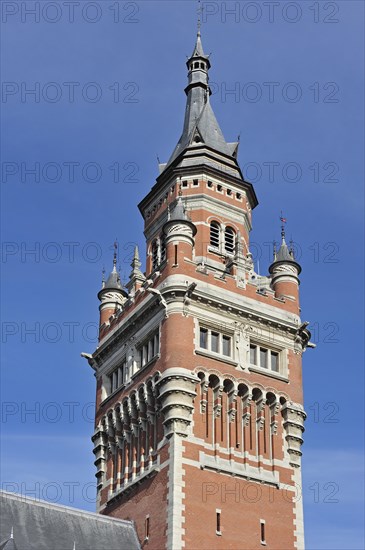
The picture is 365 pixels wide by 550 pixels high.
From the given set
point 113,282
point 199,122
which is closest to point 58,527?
point 113,282

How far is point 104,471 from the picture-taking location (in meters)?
58.1

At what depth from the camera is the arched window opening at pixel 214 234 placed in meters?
62.6

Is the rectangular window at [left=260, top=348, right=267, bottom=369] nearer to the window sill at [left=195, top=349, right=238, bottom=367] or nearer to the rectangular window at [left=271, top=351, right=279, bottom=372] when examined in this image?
the rectangular window at [left=271, top=351, right=279, bottom=372]

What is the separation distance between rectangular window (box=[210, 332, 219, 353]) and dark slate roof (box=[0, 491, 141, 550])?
31.9 feet

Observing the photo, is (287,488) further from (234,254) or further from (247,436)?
(234,254)

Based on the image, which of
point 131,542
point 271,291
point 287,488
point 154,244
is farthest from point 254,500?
point 154,244

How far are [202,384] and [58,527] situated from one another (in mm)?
9888

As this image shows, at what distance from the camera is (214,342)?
56.3 m

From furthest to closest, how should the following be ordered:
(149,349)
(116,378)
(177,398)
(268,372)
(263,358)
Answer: (116,378) < (263,358) < (149,349) < (268,372) < (177,398)

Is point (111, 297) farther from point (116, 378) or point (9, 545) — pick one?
point (9, 545)

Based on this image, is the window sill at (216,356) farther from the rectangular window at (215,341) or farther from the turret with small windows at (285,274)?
the turret with small windows at (285,274)

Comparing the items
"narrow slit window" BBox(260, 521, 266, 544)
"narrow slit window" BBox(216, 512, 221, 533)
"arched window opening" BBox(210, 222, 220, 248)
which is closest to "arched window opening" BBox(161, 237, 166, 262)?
"arched window opening" BBox(210, 222, 220, 248)

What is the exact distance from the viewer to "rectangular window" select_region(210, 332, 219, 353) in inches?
2205

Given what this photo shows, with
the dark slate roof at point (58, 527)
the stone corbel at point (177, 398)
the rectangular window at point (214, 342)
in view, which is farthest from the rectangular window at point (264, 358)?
the dark slate roof at point (58, 527)
